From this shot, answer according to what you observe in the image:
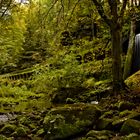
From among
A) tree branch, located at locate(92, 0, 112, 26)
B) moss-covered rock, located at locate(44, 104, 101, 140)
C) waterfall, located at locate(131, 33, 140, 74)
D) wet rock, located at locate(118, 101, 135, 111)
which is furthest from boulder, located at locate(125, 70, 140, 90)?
moss-covered rock, located at locate(44, 104, 101, 140)

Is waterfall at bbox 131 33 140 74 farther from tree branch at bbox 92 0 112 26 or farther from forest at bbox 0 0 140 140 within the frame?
tree branch at bbox 92 0 112 26

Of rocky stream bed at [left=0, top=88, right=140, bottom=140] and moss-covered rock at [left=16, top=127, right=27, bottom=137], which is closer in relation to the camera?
rocky stream bed at [left=0, top=88, right=140, bottom=140]

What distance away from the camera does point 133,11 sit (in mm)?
12766

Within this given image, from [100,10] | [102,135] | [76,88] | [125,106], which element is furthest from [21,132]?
[76,88]

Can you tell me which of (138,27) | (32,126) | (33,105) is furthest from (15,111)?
(138,27)

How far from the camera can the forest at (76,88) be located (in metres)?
9.32

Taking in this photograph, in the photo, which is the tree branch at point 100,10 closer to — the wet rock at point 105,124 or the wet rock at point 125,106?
the wet rock at point 125,106

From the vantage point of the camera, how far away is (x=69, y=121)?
9.58 metres

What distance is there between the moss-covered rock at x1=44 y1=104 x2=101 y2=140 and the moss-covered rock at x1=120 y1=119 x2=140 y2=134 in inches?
54.8

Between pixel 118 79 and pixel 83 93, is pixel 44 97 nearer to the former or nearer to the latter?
pixel 83 93

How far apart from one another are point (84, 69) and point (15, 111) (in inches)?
177

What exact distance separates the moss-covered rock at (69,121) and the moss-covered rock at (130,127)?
139cm

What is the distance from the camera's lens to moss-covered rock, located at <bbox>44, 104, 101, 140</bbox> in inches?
366

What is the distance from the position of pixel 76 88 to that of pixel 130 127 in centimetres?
832
